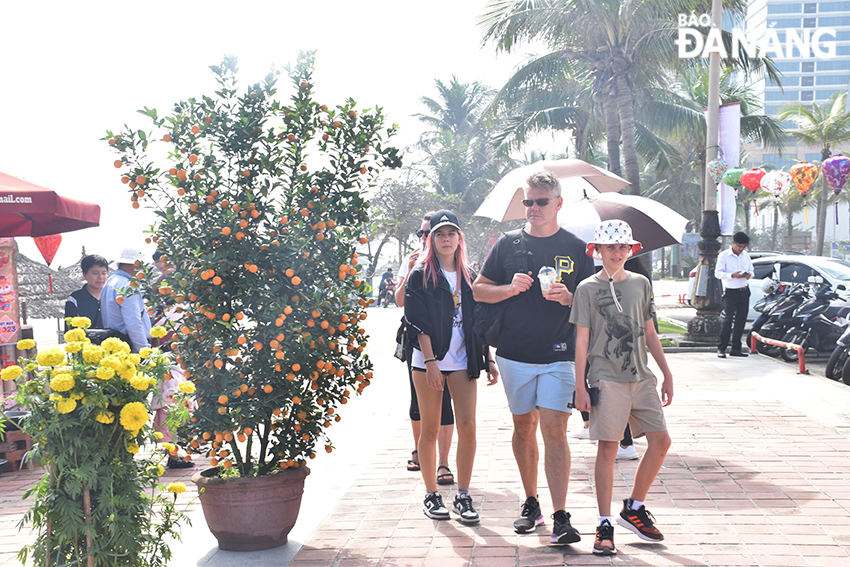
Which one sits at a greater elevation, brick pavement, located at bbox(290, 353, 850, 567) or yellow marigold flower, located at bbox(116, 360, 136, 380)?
yellow marigold flower, located at bbox(116, 360, 136, 380)

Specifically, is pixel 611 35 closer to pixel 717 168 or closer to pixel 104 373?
pixel 717 168

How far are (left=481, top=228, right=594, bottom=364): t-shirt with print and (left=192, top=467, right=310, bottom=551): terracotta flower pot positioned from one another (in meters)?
1.51

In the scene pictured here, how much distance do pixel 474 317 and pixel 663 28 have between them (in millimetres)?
15437

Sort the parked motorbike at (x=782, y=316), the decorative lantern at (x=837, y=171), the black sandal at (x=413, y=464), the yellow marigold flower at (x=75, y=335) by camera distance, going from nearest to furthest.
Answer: the yellow marigold flower at (x=75, y=335) → the black sandal at (x=413, y=464) → the parked motorbike at (x=782, y=316) → the decorative lantern at (x=837, y=171)

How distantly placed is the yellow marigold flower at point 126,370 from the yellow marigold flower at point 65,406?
20 cm

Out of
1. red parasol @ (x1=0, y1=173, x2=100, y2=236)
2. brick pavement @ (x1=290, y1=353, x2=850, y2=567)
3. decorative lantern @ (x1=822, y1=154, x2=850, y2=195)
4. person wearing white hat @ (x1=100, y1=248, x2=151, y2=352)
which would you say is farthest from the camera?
decorative lantern @ (x1=822, y1=154, x2=850, y2=195)

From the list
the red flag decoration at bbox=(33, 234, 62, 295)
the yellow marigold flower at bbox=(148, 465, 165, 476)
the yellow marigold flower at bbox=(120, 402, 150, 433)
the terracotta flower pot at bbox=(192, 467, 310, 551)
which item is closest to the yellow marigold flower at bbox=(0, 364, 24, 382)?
the yellow marigold flower at bbox=(120, 402, 150, 433)

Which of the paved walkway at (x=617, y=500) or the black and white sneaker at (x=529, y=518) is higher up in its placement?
the black and white sneaker at (x=529, y=518)

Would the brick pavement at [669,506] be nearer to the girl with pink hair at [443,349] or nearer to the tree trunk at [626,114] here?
the girl with pink hair at [443,349]

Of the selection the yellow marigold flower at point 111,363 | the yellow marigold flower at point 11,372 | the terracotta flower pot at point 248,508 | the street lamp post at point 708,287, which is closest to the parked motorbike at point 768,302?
the street lamp post at point 708,287

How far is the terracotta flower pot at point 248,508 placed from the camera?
161 inches

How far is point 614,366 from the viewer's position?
4020 mm

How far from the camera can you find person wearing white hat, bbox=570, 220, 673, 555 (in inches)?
158

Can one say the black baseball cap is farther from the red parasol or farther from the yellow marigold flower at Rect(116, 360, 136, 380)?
the red parasol
